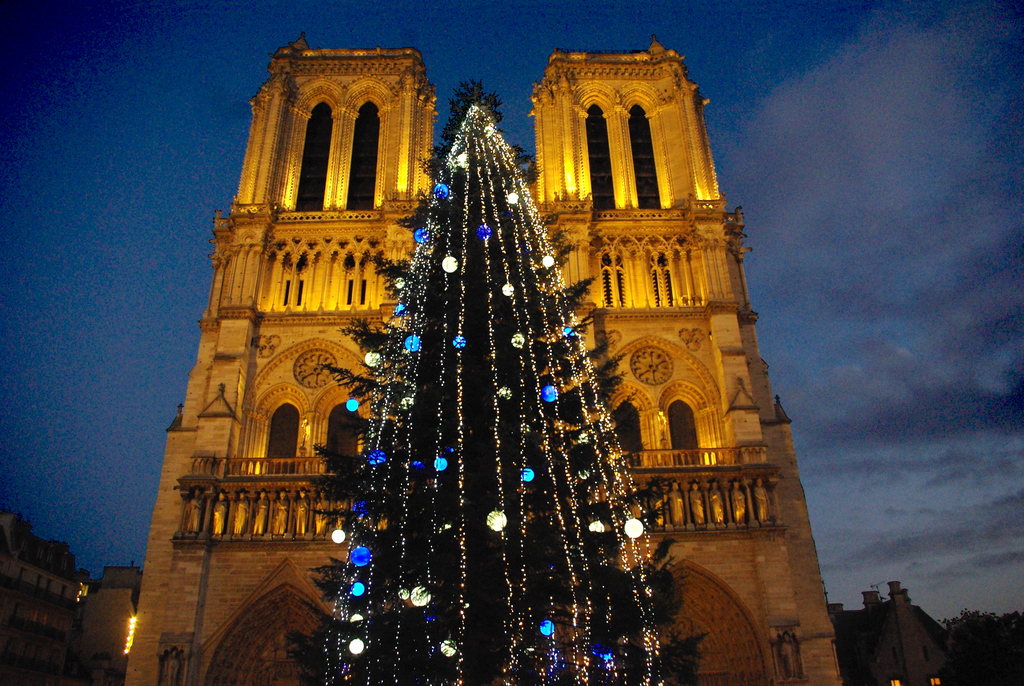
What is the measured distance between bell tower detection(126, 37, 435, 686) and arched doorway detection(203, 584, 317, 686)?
1.4 inches

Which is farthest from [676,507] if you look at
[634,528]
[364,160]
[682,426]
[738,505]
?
[364,160]

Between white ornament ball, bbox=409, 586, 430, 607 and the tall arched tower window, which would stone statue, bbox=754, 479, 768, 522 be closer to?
white ornament ball, bbox=409, 586, 430, 607

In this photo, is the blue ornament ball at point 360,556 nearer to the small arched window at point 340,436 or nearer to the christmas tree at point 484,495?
the christmas tree at point 484,495

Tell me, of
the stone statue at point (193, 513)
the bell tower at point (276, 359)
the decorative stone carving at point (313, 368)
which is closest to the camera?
the bell tower at point (276, 359)

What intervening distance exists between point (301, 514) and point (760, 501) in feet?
38.9

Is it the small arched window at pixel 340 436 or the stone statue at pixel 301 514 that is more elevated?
the small arched window at pixel 340 436

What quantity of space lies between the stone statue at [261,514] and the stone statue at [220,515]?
777 mm

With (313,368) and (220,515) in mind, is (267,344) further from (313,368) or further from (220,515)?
(220,515)

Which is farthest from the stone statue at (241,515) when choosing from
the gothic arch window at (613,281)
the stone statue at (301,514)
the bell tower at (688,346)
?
the gothic arch window at (613,281)

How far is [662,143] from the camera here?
28.5 metres

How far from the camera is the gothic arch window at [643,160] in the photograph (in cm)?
2802

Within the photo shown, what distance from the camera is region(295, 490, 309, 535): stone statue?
20.5 meters

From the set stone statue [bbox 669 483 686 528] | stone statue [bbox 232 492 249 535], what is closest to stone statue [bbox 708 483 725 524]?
stone statue [bbox 669 483 686 528]

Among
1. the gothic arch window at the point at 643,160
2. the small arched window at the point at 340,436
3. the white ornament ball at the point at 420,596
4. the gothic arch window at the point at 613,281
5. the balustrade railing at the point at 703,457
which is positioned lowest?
the white ornament ball at the point at 420,596
